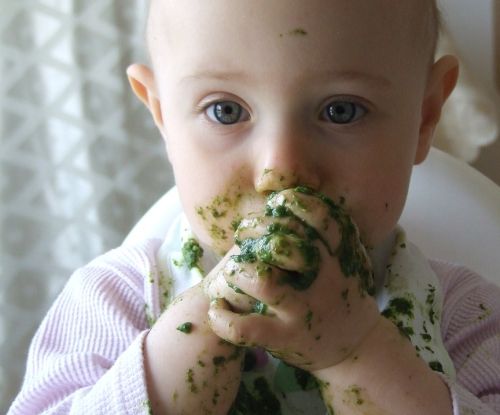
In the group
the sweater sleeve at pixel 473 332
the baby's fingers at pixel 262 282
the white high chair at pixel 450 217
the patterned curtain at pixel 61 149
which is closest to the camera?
the baby's fingers at pixel 262 282

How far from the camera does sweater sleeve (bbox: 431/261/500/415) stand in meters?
0.78

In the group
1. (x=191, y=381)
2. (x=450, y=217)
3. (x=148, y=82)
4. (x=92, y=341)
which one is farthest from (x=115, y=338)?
(x=450, y=217)

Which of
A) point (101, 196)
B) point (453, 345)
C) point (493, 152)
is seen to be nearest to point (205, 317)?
point (453, 345)

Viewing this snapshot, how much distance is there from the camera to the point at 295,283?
1.76 feet

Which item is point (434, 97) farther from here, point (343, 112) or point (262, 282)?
point (262, 282)

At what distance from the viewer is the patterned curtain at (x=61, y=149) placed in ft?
3.98

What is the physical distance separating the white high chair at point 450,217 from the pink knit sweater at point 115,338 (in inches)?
4.5

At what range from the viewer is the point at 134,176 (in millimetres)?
1327

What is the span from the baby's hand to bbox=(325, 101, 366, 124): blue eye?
0.10 m

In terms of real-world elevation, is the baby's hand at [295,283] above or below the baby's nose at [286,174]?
below

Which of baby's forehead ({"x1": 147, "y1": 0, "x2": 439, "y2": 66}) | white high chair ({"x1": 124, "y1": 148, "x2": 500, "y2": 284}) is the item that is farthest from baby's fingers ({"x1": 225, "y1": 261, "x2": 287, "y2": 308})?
white high chair ({"x1": 124, "y1": 148, "x2": 500, "y2": 284})

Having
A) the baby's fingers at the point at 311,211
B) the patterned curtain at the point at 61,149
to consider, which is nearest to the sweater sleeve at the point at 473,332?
the baby's fingers at the point at 311,211

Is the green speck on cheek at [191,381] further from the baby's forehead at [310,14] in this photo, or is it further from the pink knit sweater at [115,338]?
the baby's forehead at [310,14]

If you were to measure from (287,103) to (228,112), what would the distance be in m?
0.07
